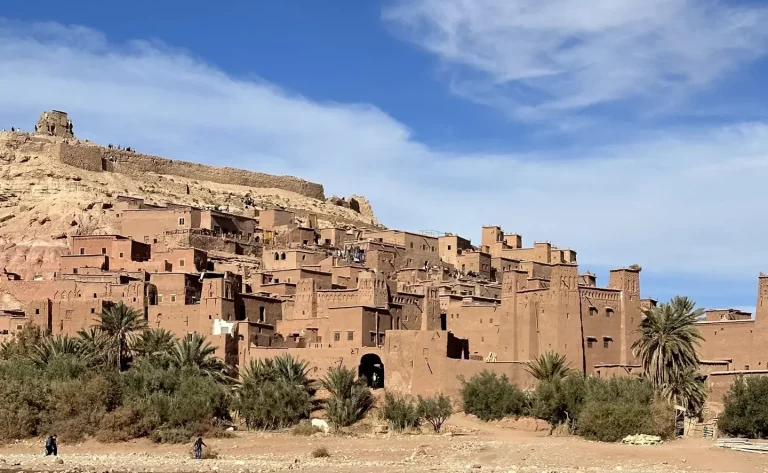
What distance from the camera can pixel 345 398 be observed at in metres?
48.2

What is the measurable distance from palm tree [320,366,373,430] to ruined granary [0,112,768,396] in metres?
1.48

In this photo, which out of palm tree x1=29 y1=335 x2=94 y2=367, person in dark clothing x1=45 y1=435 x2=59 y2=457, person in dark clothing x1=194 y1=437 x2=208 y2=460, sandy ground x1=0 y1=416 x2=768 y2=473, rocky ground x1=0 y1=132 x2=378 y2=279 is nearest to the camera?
sandy ground x1=0 y1=416 x2=768 y2=473

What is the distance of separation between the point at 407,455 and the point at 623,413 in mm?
6968

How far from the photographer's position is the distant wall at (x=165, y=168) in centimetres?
8088

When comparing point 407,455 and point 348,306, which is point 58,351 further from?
point 407,455

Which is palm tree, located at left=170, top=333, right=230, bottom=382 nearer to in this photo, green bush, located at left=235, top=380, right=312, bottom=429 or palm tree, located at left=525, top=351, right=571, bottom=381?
green bush, located at left=235, top=380, right=312, bottom=429

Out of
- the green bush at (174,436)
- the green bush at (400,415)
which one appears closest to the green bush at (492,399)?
the green bush at (400,415)

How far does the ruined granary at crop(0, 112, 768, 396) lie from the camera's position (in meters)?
50.1

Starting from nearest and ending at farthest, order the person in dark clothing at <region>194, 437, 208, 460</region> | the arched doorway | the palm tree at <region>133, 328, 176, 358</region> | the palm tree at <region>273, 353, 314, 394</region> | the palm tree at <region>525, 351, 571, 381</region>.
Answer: the person in dark clothing at <region>194, 437, 208, 460</region>
the palm tree at <region>525, 351, 571, 381</region>
the palm tree at <region>273, 353, 314, 394</region>
the palm tree at <region>133, 328, 176, 358</region>
the arched doorway

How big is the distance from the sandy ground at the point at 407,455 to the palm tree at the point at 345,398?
1.31 m

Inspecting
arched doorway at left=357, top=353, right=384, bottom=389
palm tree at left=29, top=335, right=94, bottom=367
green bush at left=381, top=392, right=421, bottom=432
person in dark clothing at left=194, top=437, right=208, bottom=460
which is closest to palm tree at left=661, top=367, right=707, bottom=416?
green bush at left=381, top=392, right=421, bottom=432

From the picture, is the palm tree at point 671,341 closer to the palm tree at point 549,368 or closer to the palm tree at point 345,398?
the palm tree at point 549,368

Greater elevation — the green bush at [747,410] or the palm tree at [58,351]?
the palm tree at [58,351]

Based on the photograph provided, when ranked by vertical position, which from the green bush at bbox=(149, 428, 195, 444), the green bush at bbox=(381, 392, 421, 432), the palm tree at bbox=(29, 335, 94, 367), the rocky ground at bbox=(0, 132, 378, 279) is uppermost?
the rocky ground at bbox=(0, 132, 378, 279)
